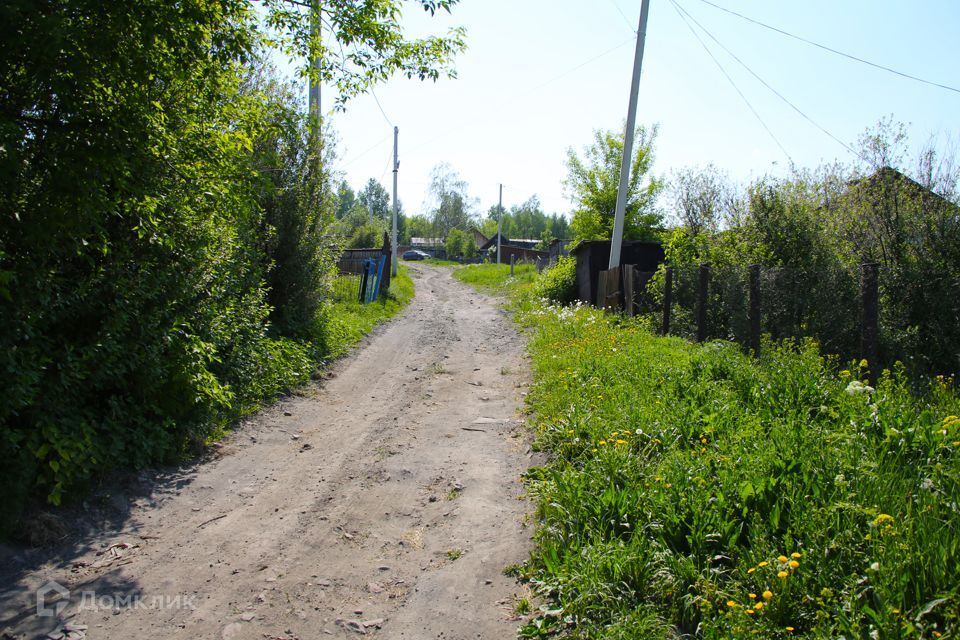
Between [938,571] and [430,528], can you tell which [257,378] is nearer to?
[430,528]

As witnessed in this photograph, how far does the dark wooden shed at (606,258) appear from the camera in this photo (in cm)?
1770

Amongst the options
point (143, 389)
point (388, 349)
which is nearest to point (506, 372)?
point (388, 349)

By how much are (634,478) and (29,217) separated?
467 centimetres

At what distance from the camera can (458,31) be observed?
6.89 m

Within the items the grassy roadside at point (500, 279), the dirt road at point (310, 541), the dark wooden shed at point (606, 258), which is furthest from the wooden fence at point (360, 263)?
the dirt road at point (310, 541)

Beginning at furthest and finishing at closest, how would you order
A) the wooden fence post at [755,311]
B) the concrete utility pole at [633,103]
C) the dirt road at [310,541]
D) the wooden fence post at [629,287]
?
the wooden fence post at [629,287] → the concrete utility pole at [633,103] → the wooden fence post at [755,311] → the dirt road at [310,541]

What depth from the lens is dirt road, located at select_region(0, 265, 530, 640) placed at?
11.0 feet

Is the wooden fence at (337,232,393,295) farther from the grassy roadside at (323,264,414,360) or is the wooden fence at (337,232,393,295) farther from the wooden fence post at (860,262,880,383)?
the wooden fence post at (860,262,880,383)

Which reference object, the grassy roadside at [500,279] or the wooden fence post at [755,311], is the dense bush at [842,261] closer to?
Answer: the wooden fence post at [755,311]

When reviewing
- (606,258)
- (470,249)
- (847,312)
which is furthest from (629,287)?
(470,249)

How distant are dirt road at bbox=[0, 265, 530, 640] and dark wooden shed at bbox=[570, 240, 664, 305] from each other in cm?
1119

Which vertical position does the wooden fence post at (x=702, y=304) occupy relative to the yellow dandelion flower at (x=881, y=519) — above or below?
above

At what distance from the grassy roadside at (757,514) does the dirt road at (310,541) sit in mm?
460

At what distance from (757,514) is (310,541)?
3.01 metres
